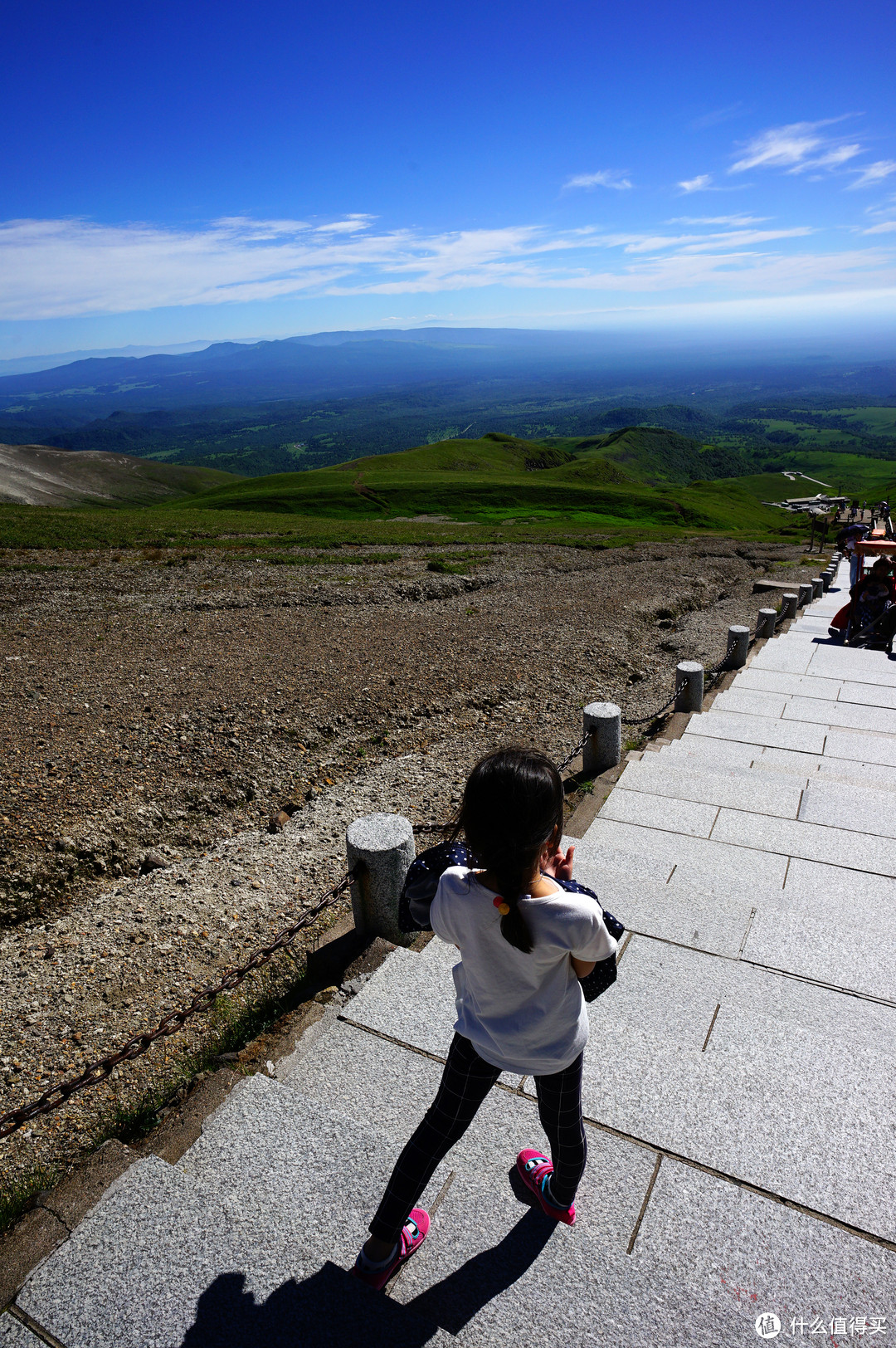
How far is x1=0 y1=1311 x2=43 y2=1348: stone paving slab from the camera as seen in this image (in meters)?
2.18

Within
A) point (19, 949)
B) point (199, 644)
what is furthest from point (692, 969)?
point (199, 644)

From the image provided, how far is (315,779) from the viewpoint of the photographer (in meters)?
9.32

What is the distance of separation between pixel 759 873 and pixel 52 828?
23.3ft

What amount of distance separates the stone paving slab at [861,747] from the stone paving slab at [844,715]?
482 millimetres

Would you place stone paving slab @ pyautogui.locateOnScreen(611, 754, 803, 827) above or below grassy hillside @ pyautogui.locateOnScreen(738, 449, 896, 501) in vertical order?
above

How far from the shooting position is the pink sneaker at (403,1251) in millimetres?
2404

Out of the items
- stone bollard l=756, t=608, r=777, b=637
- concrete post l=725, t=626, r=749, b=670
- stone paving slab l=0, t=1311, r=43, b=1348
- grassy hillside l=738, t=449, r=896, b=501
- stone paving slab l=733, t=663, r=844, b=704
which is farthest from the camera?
grassy hillside l=738, t=449, r=896, b=501

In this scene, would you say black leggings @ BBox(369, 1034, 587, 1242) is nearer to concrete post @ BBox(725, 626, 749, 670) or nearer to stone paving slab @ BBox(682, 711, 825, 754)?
stone paving slab @ BBox(682, 711, 825, 754)

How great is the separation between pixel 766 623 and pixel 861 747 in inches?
279

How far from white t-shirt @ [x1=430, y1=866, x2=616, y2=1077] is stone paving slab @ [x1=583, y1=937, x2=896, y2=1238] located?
111 cm

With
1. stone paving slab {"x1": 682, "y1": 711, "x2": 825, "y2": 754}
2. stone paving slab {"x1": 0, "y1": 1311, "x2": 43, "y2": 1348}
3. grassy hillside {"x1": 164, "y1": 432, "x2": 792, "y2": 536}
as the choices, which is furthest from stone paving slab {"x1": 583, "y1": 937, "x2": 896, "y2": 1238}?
grassy hillside {"x1": 164, "y1": 432, "x2": 792, "y2": 536}

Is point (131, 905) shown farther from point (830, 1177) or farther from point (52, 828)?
point (830, 1177)

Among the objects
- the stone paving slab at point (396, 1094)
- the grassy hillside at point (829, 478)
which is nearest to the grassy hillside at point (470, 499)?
the grassy hillside at point (829, 478)

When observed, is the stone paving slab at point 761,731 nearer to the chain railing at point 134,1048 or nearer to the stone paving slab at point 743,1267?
the chain railing at point 134,1048
